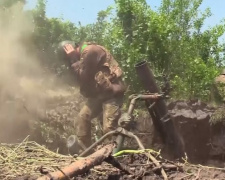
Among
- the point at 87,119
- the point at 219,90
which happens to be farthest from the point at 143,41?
the point at 87,119

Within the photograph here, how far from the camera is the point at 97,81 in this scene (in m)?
7.43

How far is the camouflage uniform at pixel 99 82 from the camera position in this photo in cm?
737

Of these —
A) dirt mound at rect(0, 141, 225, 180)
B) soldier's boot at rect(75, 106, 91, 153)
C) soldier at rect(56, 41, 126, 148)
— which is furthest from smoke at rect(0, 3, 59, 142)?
dirt mound at rect(0, 141, 225, 180)

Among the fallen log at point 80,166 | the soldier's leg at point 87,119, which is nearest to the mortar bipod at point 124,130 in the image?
the fallen log at point 80,166

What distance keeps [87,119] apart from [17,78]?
15.8 ft

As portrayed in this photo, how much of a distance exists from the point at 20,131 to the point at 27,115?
41cm

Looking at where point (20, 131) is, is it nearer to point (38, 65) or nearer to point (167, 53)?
point (38, 65)

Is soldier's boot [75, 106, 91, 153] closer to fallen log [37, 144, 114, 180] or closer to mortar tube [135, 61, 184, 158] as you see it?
mortar tube [135, 61, 184, 158]

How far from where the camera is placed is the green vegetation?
1470 cm

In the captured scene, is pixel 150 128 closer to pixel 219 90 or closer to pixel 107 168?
pixel 219 90

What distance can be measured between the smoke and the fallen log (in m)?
7.28

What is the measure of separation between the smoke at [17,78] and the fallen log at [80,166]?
7.28 meters

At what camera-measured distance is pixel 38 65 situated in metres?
13.7

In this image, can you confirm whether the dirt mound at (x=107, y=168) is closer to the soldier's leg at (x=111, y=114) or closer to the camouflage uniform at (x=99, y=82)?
the soldier's leg at (x=111, y=114)
